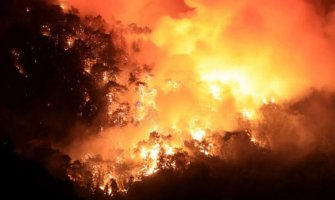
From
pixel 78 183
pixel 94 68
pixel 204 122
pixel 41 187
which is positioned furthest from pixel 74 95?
pixel 41 187

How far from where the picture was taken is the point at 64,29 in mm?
68688

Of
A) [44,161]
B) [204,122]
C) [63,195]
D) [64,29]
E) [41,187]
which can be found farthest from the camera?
[64,29]

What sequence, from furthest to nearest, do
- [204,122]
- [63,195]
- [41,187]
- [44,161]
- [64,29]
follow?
[64,29], [204,122], [44,161], [63,195], [41,187]

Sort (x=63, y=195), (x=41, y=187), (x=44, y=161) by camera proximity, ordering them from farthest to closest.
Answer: (x=44, y=161) → (x=63, y=195) → (x=41, y=187)

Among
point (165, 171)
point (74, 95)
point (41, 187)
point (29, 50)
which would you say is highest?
point (29, 50)

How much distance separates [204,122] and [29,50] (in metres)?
22.6

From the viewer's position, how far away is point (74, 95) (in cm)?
6881

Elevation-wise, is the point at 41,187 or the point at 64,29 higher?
the point at 64,29

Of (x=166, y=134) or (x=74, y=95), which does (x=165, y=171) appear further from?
(x=74, y=95)

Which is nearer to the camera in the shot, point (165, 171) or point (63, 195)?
point (63, 195)

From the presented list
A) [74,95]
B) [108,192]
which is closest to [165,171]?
[108,192]

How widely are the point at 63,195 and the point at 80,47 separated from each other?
77.4ft

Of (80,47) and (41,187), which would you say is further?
(80,47)

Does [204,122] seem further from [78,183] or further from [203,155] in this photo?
[78,183]
